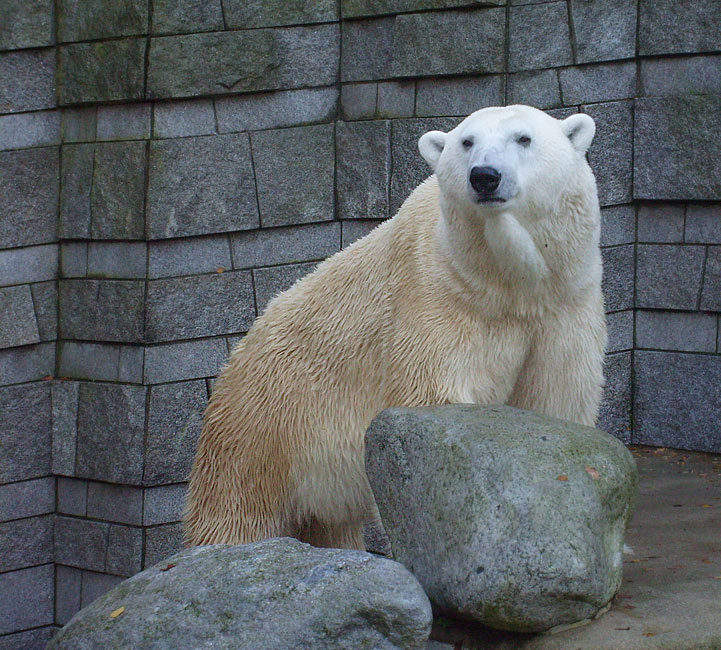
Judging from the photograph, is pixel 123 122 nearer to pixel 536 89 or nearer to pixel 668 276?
pixel 536 89

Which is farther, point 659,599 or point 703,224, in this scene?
point 703,224

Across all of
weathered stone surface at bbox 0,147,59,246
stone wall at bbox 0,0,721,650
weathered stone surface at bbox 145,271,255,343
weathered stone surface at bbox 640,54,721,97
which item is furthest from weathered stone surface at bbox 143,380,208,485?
weathered stone surface at bbox 640,54,721,97

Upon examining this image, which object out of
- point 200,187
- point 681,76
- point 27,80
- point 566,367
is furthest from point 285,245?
point 566,367

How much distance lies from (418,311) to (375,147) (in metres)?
2.45

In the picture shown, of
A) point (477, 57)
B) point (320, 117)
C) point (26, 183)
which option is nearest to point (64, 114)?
point (26, 183)

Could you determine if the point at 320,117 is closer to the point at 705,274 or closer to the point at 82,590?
the point at 705,274

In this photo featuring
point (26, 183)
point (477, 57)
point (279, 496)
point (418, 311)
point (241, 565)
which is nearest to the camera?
point (241, 565)

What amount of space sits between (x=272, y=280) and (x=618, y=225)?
1992 mm

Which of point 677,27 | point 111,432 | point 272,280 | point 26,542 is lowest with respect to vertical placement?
point 26,542

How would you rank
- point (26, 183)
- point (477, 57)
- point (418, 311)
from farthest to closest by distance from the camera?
point (26, 183), point (477, 57), point (418, 311)

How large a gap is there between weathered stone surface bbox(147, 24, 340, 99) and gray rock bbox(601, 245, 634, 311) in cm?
199

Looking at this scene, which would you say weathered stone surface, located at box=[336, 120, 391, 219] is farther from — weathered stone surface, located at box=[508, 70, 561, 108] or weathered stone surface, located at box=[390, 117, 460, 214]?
weathered stone surface, located at box=[508, 70, 561, 108]

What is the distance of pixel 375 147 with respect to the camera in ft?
19.6

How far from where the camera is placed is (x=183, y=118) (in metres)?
5.96
